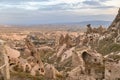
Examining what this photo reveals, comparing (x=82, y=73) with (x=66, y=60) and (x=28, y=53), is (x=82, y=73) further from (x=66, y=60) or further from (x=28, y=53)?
(x=66, y=60)

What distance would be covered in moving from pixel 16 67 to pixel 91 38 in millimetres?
57801

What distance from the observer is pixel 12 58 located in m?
42.2

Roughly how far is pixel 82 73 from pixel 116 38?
45371 mm

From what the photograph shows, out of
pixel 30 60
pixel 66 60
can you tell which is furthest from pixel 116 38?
pixel 30 60

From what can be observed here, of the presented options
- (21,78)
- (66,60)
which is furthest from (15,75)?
(66,60)

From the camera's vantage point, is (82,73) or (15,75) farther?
(82,73)

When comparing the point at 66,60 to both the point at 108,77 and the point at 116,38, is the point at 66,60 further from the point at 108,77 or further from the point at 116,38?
the point at 108,77

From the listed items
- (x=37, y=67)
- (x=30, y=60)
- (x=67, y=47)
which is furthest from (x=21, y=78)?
(x=67, y=47)

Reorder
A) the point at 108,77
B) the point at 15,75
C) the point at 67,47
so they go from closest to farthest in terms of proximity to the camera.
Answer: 1. the point at 15,75
2. the point at 108,77
3. the point at 67,47

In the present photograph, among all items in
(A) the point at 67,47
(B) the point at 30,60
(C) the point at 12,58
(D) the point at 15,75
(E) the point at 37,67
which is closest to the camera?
(D) the point at 15,75

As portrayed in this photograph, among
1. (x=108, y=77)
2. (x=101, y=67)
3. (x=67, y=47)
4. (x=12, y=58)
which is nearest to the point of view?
(x=108, y=77)

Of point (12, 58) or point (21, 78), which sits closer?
point (21, 78)

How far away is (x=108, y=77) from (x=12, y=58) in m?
10.9

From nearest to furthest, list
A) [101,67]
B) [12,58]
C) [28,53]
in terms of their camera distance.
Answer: [101,67] < [12,58] < [28,53]
